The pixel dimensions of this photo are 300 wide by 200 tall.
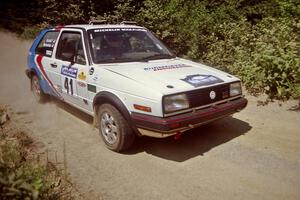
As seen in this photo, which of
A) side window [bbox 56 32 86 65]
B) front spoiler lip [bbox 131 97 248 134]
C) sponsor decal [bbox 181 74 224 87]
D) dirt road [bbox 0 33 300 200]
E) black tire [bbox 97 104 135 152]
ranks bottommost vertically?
dirt road [bbox 0 33 300 200]

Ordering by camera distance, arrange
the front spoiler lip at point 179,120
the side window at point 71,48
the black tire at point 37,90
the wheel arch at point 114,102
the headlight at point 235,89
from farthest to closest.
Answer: the black tire at point 37,90 → the side window at point 71,48 → the headlight at point 235,89 → the wheel arch at point 114,102 → the front spoiler lip at point 179,120

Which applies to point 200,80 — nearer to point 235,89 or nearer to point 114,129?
point 235,89

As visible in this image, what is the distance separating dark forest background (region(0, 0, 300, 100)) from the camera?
275 inches

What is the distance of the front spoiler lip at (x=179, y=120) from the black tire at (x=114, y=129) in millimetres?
265

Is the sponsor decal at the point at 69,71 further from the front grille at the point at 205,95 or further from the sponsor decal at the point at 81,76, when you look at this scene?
the front grille at the point at 205,95

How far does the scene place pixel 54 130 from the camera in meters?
5.82

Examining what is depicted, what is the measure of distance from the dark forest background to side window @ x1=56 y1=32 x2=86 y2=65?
391 cm

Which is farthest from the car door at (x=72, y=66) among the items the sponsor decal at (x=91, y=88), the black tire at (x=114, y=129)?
the black tire at (x=114, y=129)

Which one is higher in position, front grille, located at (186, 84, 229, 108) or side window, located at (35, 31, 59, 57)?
side window, located at (35, 31, 59, 57)

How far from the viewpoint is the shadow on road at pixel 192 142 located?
15.8 ft

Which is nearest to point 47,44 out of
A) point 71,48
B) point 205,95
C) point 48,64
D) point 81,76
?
point 48,64

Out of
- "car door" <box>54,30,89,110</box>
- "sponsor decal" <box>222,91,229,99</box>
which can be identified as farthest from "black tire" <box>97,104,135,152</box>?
"sponsor decal" <box>222,91,229,99</box>

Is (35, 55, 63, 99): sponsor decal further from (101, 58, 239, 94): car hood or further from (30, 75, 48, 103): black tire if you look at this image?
(101, 58, 239, 94): car hood

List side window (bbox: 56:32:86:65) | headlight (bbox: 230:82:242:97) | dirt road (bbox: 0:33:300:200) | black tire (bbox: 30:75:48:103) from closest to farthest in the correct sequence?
dirt road (bbox: 0:33:300:200), headlight (bbox: 230:82:242:97), side window (bbox: 56:32:86:65), black tire (bbox: 30:75:48:103)
